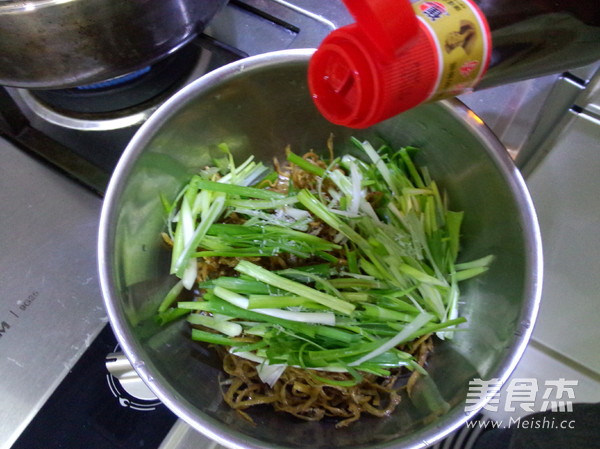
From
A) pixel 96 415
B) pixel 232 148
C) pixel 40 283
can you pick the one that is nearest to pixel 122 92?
pixel 232 148

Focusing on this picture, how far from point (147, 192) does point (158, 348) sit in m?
0.25

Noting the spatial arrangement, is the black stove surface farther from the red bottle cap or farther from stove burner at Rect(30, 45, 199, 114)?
the red bottle cap

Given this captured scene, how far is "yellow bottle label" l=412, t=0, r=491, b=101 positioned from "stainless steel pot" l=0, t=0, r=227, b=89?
38cm

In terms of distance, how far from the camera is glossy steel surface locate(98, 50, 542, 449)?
2.21 ft

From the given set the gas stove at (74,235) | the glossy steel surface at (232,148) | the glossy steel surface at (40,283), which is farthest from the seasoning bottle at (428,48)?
the glossy steel surface at (40,283)

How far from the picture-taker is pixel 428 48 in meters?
0.47

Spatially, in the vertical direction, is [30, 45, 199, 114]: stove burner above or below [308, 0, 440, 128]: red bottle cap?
below

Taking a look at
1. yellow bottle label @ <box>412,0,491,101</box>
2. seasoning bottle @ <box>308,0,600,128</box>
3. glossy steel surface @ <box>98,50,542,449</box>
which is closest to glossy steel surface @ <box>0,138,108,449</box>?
glossy steel surface @ <box>98,50,542,449</box>

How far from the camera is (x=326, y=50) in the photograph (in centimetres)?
49

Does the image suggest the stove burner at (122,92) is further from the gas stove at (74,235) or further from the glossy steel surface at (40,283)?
the glossy steel surface at (40,283)

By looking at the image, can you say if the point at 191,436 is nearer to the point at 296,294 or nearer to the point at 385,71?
the point at 296,294

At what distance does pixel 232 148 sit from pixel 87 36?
33cm

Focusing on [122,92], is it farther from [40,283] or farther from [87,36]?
[40,283]

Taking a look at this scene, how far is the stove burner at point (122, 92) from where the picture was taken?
0.89m
